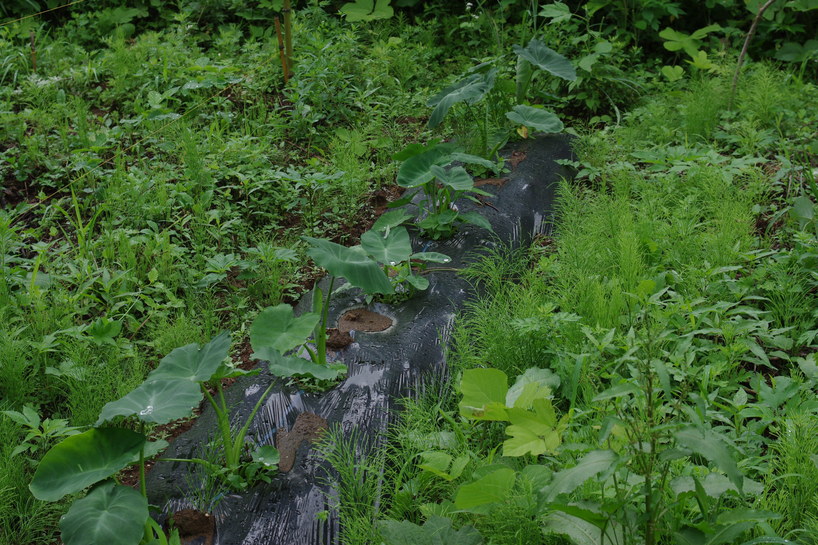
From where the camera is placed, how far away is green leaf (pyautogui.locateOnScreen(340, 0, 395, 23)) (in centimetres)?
552

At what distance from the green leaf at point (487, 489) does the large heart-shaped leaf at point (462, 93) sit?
2312 mm

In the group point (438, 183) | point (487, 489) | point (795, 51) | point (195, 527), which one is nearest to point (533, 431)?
point (487, 489)

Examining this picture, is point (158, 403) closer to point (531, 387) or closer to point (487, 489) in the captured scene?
point (487, 489)

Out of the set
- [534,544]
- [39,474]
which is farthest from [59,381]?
[534,544]

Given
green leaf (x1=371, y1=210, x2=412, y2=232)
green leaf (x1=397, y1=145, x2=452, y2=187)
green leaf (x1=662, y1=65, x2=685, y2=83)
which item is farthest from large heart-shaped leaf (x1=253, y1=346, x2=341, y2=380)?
green leaf (x1=662, y1=65, x2=685, y2=83)

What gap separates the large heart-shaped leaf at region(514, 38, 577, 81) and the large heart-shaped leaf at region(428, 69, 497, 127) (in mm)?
374

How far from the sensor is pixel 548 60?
14.1 ft

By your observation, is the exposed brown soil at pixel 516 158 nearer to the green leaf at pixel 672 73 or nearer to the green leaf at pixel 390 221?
the green leaf at pixel 390 221

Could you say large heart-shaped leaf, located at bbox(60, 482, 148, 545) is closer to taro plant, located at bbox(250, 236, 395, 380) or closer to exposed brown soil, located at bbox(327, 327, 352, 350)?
taro plant, located at bbox(250, 236, 395, 380)

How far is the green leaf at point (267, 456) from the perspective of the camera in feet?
7.22

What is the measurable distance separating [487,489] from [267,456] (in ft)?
2.50

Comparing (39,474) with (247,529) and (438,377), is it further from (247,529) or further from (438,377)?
(438,377)

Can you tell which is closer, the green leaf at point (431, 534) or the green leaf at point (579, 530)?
the green leaf at point (579, 530)

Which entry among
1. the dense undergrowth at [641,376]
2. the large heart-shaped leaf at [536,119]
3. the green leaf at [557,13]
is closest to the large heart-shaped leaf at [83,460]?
the dense undergrowth at [641,376]
